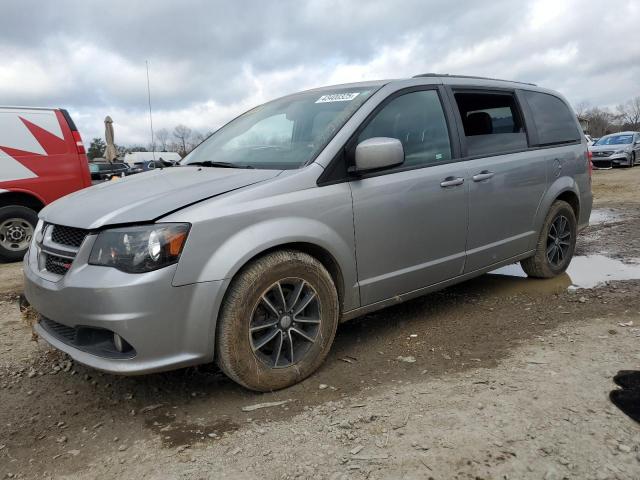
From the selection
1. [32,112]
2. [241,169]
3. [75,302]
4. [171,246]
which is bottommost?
[75,302]

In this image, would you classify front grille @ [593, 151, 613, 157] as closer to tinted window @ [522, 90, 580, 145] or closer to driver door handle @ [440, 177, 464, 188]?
tinted window @ [522, 90, 580, 145]

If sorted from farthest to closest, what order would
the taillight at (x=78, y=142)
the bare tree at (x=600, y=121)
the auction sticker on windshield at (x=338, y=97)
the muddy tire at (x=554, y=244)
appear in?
1. the bare tree at (x=600, y=121)
2. the taillight at (x=78, y=142)
3. the muddy tire at (x=554, y=244)
4. the auction sticker on windshield at (x=338, y=97)

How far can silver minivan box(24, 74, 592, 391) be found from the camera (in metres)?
2.49

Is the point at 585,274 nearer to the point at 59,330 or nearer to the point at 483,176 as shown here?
the point at 483,176

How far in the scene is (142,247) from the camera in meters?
2.46

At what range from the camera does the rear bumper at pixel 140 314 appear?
241cm

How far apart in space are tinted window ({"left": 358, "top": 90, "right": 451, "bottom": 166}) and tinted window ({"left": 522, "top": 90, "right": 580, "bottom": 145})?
1343mm

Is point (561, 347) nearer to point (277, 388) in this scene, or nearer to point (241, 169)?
point (277, 388)

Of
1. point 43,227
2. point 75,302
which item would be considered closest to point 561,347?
point 75,302

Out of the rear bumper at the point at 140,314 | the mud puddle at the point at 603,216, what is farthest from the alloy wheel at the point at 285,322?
the mud puddle at the point at 603,216

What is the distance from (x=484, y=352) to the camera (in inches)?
131

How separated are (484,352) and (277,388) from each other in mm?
1383

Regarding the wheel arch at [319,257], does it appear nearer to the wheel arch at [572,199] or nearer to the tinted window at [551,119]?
the tinted window at [551,119]

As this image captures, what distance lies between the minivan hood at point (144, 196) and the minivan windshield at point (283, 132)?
0.75 feet
